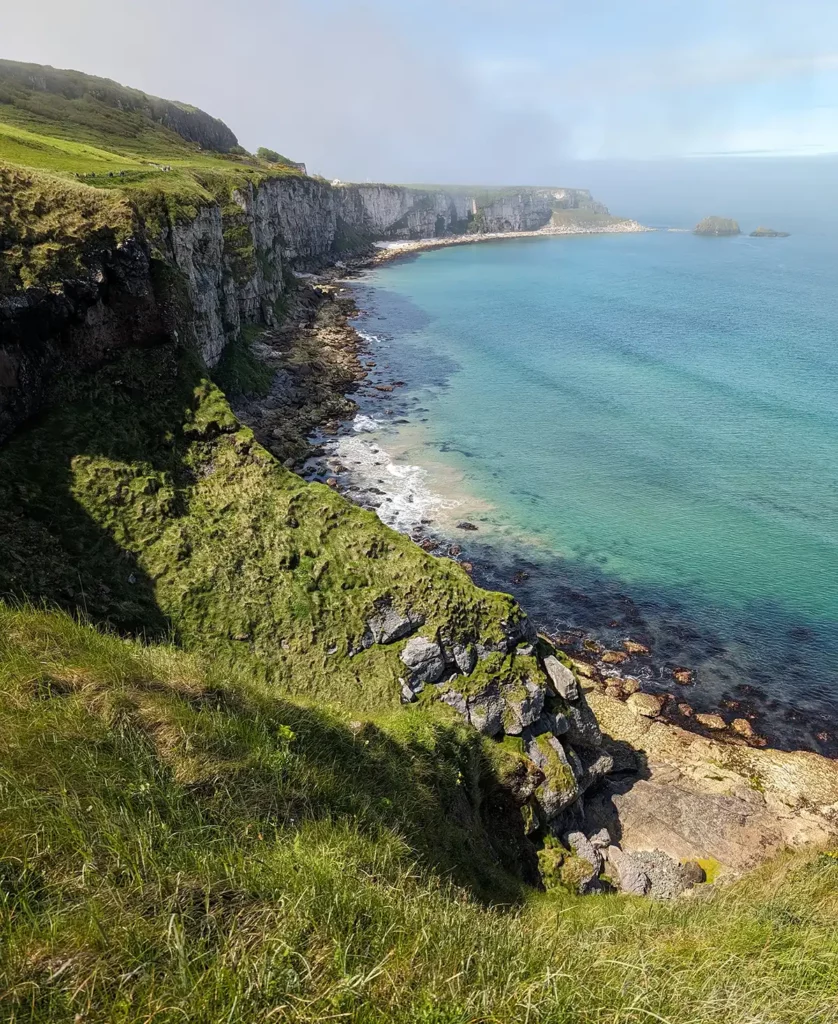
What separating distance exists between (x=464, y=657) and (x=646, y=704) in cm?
1240

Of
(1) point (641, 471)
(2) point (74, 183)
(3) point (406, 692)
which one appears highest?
(2) point (74, 183)

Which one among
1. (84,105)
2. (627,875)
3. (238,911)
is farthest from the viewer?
(84,105)

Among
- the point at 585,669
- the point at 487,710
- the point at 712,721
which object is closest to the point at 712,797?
the point at 712,721

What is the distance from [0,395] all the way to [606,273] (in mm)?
149191

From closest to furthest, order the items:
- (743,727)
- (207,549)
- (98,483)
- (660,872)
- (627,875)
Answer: (627,875) < (660,872) < (98,483) < (207,549) < (743,727)

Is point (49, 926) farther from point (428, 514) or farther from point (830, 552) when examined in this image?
point (830, 552)

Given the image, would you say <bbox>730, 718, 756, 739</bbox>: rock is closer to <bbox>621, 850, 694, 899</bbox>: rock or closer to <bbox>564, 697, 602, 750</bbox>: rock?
<bbox>564, 697, 602, 750</bbox>: rock

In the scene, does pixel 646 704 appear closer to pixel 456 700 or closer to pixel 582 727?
pixel 582 727

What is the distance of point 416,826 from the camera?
12.7m

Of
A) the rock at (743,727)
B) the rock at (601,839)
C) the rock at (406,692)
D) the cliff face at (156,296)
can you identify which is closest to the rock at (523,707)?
the rock at (406,692)

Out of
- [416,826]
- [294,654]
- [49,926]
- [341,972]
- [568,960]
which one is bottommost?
[294,654]

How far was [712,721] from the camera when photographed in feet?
98.6

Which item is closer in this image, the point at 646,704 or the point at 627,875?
the point at 627,875

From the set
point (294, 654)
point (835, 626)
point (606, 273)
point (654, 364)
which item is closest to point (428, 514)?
point (294, 654)
